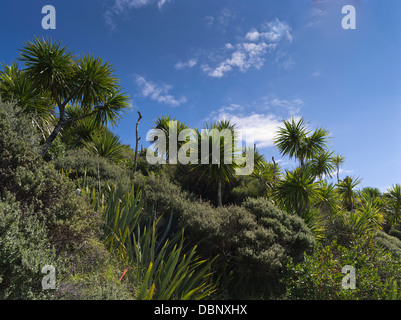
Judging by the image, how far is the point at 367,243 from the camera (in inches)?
357

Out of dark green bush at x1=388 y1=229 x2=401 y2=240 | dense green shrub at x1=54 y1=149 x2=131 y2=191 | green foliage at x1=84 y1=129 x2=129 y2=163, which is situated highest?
green foliage at x1=84 y1=129 x2=129 y2=163

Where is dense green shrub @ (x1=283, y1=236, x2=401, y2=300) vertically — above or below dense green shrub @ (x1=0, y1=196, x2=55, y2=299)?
below

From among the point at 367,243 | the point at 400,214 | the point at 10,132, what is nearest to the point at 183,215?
the point at 10,132

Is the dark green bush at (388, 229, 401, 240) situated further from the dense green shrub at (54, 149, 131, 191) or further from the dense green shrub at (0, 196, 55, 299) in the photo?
the dense green shrub at (0, 196, 55, 299)

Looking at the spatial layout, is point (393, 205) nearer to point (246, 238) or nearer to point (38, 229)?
point (246, 238)

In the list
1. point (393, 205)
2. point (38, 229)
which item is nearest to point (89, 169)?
point (38, 229)

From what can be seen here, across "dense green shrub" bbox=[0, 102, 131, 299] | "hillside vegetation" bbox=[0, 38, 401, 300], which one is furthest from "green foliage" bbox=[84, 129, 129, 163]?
"dense green shrub" bbox=[0, 102, 131, 299]

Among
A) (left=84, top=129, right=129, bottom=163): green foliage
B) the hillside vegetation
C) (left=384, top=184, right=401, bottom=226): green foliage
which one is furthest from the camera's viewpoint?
(left=384, top=184, right=401, bottom=226): green foliage

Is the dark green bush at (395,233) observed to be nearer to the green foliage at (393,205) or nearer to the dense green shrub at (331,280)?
the green foliage at (393,205)

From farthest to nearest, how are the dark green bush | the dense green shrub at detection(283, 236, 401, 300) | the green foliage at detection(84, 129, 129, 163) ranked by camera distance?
the dark green bush → the green foliage at detection(84, 129, 129, 163) → the dense green shrub at detection(283, 236, 401, 300)

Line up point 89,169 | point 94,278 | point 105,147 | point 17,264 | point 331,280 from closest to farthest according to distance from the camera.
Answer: point 17,264, point 94,278, point 331,280, point 89,169, point 105,147

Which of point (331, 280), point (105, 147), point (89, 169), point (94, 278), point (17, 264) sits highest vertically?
point (105, 147)
